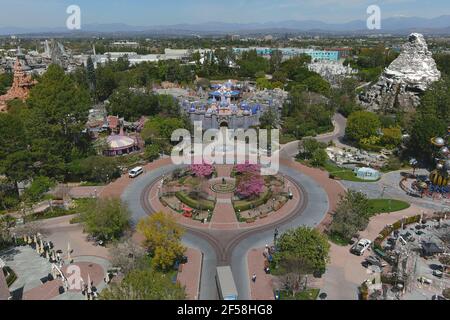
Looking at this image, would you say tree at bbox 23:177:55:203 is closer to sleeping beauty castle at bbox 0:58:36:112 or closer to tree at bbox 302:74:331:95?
sleeping beauty castle at bbox 0:58:36:112

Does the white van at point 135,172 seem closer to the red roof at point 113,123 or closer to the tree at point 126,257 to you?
the red roof at point 113,123

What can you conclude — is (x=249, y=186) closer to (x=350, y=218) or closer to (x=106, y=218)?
(x=350, y=218)

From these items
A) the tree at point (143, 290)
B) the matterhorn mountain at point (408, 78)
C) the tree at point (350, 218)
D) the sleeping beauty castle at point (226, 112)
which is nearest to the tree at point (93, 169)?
the sleeping beauty castle at point (226, 112)

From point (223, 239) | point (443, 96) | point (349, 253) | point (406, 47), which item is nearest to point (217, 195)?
point (223, 239)

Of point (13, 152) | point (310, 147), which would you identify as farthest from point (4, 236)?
point (310, 147)

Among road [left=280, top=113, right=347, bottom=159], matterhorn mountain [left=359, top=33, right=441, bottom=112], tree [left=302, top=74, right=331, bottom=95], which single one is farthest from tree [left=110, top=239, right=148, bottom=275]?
tree [left=302, top=74, right=331, bottom=95]

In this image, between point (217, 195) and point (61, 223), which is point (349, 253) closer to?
point (217, 195)

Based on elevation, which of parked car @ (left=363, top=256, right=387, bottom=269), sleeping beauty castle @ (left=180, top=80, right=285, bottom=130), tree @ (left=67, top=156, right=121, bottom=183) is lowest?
parked car @ (left=363, top=256, right=387, bottom=269)

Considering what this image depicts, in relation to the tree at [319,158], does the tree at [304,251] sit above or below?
below
